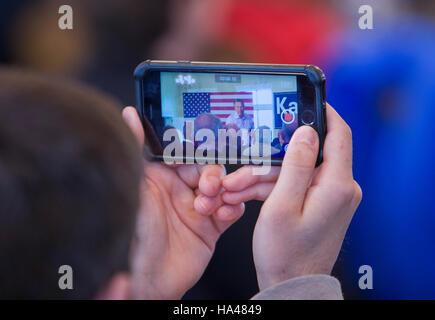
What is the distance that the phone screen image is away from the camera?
66 centimetres

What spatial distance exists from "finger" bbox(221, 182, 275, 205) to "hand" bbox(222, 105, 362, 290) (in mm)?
89

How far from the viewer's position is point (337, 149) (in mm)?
601

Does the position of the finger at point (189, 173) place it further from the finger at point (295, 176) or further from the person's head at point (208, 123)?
the finger at point (295, 176)

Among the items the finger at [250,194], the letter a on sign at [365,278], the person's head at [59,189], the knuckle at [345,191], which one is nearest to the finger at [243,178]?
the finger at [250,194]

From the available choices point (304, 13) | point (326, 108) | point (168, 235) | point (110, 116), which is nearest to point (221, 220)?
point (168, 235)

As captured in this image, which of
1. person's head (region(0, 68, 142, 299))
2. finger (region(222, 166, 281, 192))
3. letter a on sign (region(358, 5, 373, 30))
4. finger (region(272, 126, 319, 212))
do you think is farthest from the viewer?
letter a on sign (region(358, 5, 373, 30))

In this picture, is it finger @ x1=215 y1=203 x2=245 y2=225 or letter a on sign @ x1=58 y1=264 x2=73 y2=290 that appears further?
finger @ x1=215 y1=203 x2=245 y2=225

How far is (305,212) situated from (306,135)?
10 centimetres

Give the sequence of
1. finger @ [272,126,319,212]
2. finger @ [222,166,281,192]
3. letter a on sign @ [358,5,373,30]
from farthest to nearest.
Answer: letter a on sign @ [358,5,373,30]
finger @ [222,166,281,192]
finger @ [272,126,319,212]

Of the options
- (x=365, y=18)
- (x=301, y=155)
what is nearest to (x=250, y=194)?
(x=301, y=155)

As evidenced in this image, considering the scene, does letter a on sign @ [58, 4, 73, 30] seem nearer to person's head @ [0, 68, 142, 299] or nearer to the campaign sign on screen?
the campaign sign on screen

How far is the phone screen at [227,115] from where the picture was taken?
66 centimetres

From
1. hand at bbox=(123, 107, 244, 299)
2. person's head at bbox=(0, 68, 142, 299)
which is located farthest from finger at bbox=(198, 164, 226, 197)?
person's head at bbox=(0, 68, 142, 299)
